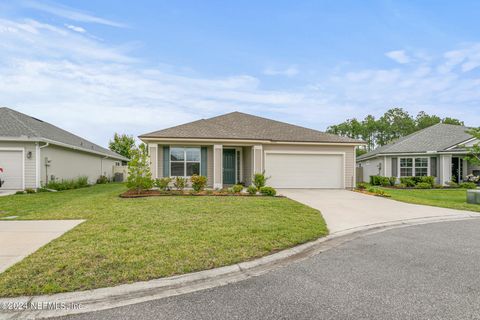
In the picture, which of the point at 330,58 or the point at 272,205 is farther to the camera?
the point at 330,58

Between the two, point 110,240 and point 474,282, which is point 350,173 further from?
point 110,240

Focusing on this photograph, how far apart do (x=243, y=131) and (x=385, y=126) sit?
45.6 metres

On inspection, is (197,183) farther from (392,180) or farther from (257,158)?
(392,180)

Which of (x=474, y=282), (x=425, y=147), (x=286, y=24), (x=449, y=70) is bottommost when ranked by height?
(x=474, y=282)

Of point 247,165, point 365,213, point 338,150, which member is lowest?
point 365,213

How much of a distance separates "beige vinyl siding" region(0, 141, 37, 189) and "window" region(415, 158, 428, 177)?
2524 cm

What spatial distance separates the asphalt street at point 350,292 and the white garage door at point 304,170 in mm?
11335

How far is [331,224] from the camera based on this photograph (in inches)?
269

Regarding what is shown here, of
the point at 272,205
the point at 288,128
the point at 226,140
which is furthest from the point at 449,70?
the point at 272,205

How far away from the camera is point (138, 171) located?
12.1 metres

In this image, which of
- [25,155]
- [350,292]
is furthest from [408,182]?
[25,155]

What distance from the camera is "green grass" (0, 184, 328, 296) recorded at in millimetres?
3393

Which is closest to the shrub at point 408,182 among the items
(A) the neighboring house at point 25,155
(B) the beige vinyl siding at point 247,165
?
(B) the beige vinyl siding at point 247,165

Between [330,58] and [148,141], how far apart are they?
479 inches
